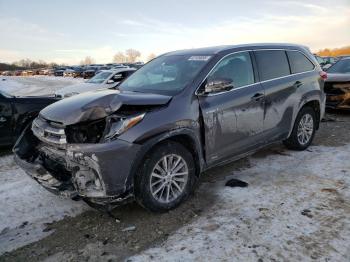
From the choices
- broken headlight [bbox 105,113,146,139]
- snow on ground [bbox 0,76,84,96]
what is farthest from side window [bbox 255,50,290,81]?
snow on ground [bbox 0,76,84,96]

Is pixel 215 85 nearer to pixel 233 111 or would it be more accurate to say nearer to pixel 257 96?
pixel 233 111

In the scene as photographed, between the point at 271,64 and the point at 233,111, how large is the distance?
134 centimetres

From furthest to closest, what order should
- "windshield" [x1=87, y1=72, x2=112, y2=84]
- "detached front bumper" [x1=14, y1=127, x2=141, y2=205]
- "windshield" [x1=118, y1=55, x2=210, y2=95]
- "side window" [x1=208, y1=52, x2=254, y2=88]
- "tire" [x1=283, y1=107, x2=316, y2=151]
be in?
1. "windshield" [x1=87, y1=72, x2=112, y2=84]
2. "tire" [x1=283, y1=107, x2=316, y2=151]
3. "side window" [x1=208, y1=52, x2=254, y2=88]
4. "windshield" [x1=118, y1=55, x2=210, y2=95]
5. "detached front bumper" [x1=14, y1=127, x2=141, y2=205]

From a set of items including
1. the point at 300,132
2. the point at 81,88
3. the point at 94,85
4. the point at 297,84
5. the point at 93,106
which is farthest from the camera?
the point at 81,88

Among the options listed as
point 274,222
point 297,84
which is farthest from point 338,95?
point 274,222

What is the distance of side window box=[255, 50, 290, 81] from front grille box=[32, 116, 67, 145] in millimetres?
2908

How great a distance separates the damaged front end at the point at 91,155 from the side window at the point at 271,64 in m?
2.06

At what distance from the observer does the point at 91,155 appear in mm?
3373

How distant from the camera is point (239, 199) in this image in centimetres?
430

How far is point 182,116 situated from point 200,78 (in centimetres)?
62

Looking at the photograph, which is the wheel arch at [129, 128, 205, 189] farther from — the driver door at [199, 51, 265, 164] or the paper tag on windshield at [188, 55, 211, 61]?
the paper tag on windshield at [188, 55, 211, 61]

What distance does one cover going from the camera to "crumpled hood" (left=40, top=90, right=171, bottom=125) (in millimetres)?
3646

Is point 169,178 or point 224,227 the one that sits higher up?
point 169,178

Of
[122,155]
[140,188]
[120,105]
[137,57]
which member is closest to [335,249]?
[140,188]
